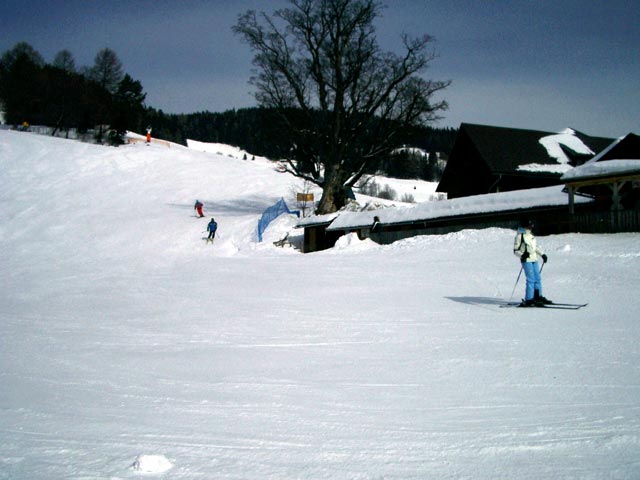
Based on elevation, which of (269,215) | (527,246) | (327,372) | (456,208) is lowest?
(327,372)

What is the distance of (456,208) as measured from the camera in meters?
24.8

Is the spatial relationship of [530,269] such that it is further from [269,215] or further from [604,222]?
[269,215]

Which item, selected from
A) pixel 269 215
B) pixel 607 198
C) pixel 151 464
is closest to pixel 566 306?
pixel 151 464

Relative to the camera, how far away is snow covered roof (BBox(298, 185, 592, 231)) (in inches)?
871

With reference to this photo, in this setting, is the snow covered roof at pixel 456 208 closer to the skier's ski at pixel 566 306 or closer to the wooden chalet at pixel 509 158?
the wooden chalet at pixel 509 158

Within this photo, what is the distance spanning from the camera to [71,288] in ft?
49.0

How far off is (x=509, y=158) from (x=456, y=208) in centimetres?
1382

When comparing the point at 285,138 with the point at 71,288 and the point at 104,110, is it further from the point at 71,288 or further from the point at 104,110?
the point at 104,110

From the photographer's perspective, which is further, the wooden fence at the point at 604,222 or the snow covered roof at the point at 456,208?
the snow covered roof at the point at 456,208

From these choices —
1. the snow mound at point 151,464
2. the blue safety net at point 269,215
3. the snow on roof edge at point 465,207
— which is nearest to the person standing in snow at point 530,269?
the snow mound at point 151,464

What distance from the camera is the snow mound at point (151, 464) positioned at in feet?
10.5

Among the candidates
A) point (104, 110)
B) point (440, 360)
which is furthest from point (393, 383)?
point (104, 110)

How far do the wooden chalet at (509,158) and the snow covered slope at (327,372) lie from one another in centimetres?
1797

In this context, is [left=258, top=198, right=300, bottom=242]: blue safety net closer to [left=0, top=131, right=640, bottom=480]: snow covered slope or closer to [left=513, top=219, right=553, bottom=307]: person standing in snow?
[left=0, top=131, right=640, bottom=480]: snow covered slope
